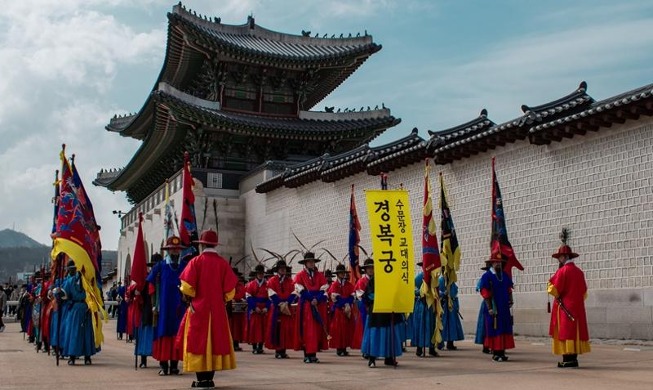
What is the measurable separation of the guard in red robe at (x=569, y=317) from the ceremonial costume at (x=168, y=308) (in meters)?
5.29

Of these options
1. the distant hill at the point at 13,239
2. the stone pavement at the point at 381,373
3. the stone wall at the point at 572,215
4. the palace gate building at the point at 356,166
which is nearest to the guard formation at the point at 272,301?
the stone pavement at the point at 381,373

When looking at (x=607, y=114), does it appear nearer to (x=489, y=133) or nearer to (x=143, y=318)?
(x=489, y=133)

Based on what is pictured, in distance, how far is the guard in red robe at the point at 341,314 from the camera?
13.8m

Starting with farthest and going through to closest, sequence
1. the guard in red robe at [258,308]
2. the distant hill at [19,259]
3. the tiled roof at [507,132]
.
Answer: the distant hill at [19,259] < the tiled roof at [507,132] < the guard in red robe at [258,308]

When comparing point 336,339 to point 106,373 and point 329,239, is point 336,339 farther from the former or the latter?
point 329,239

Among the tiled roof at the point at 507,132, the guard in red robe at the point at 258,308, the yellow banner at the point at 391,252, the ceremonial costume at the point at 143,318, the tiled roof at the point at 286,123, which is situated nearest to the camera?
the yellow banner at the point at 391,252

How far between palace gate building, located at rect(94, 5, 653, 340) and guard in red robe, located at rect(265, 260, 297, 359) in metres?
5.53

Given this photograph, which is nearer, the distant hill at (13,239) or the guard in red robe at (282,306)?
the guard in red robe at (282,306)

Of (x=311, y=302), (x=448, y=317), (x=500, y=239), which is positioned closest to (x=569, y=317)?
(x=500, y=239)

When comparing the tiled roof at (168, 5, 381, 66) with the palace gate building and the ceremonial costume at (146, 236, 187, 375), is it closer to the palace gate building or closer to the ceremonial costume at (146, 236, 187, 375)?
the palace gate building

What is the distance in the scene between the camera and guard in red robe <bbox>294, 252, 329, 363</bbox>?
12914 mm

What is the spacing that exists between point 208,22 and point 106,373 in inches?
918

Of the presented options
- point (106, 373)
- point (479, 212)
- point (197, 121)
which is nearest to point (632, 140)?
point (479, 212)

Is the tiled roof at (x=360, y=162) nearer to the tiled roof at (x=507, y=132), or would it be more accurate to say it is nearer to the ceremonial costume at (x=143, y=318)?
the tiled roof at (x=507, y=132)
